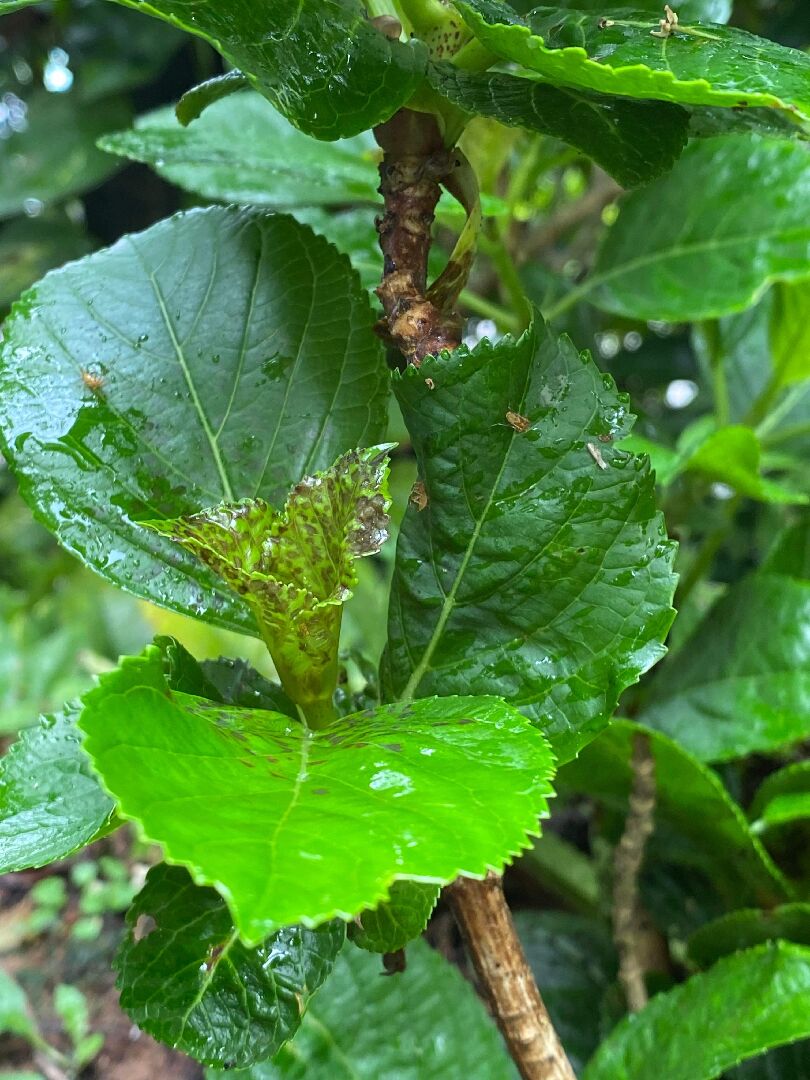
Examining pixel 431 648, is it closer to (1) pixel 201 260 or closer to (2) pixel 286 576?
(2) pixel 286 576

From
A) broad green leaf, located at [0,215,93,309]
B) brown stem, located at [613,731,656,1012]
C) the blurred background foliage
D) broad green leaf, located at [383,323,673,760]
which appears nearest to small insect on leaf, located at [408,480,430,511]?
broad green leaf, located at [383,323,673,760]

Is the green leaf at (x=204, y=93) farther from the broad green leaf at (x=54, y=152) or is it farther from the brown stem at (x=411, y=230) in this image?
the broad green leaf at (x=54, y=152)

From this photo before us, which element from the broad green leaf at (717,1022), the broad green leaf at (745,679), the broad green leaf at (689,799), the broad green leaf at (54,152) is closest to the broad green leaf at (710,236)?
the broad green leaf at (745,679)

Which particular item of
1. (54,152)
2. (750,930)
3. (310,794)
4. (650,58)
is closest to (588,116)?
(650,58)

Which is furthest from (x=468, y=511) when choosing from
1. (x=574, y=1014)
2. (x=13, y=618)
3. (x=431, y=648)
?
(x=13, y=618)

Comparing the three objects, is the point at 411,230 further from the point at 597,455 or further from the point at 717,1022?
the point at 717,1022

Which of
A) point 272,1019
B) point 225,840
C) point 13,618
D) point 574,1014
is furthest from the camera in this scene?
point 13,618

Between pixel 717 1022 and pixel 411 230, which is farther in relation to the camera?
pixel 717 1022
